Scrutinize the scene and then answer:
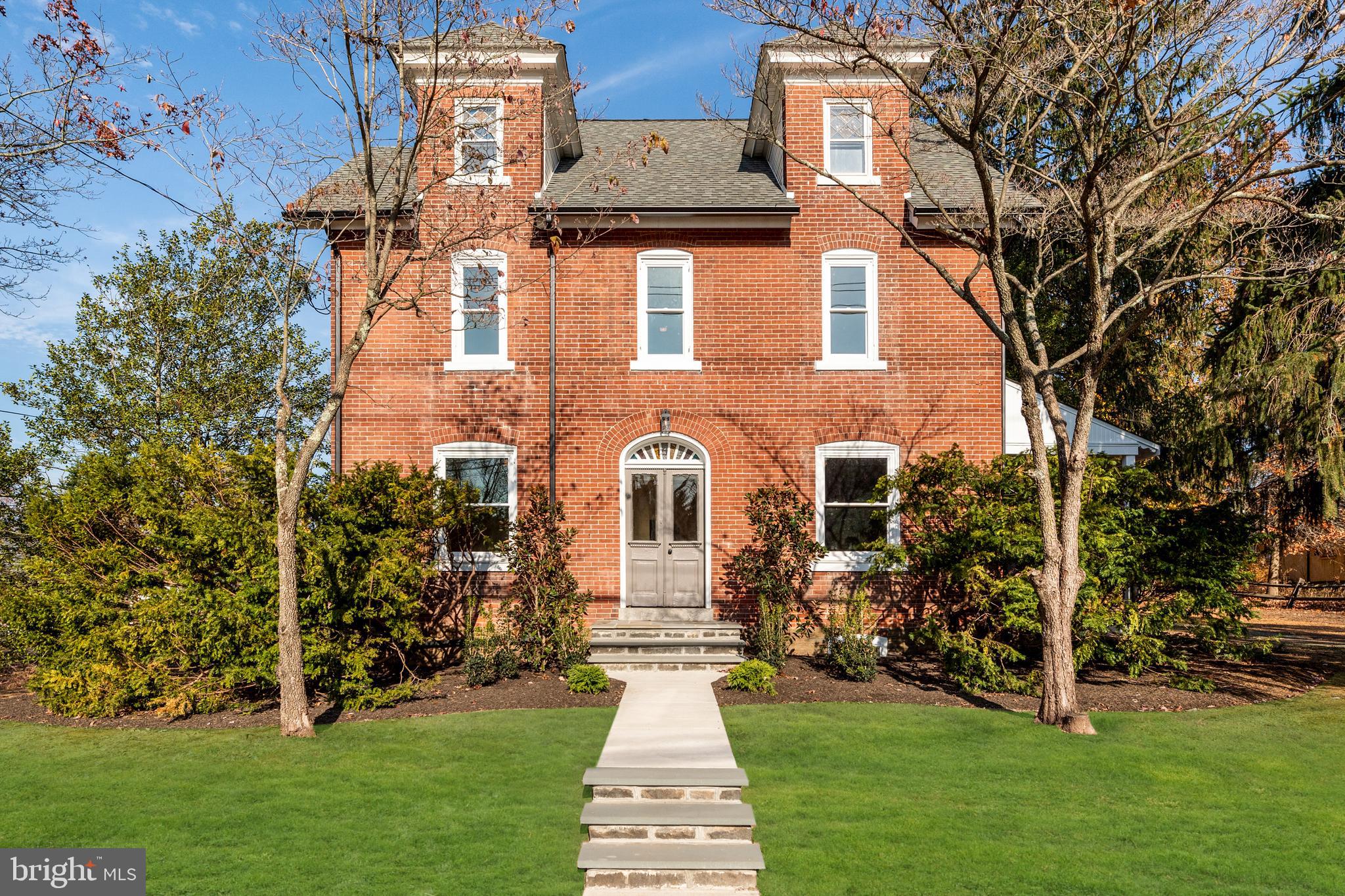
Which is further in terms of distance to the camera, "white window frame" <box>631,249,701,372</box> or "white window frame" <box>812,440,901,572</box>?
"white window frame" <box>631,249,701,372</box>

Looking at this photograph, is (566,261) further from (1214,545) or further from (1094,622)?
(1214,545)

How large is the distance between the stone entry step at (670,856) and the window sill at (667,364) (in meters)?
8.57

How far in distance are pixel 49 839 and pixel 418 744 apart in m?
3.25

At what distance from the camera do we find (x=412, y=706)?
34.9 ft

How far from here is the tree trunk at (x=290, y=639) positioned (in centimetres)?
923

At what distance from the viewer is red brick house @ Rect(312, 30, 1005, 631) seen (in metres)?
13.7

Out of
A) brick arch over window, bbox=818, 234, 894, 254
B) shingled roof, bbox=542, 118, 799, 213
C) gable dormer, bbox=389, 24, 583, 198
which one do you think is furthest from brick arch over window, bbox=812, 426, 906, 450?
gable dormer, bbox=389, 24, 583, 198

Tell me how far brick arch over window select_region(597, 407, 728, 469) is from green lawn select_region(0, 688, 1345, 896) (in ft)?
15.6

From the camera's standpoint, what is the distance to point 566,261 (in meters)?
13.9

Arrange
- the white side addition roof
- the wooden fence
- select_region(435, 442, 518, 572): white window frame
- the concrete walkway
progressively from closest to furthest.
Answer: the concrete walkway
select_region(435, 442, 518, 572): white window frame
the white side addition roof
the wooden fence

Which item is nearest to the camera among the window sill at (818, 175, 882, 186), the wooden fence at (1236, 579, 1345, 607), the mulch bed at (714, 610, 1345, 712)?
the mulch bed at (714, 610, 1345, 712)

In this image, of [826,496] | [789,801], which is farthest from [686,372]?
Answer: [789,801]

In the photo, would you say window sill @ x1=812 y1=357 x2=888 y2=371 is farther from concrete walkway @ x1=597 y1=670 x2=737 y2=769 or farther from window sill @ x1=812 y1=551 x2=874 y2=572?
concrete walkway @ x1=597 y1=670 x2=737 y2=769

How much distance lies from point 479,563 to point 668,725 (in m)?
5.46
